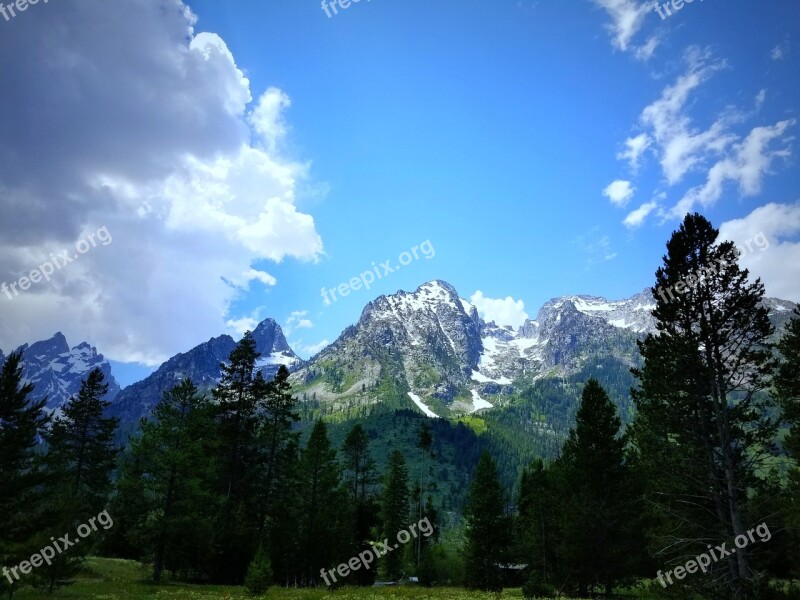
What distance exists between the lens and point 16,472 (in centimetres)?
2509

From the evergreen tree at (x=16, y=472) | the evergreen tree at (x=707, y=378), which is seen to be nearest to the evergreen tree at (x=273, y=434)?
the evergreen tree at (x=16, y=472)

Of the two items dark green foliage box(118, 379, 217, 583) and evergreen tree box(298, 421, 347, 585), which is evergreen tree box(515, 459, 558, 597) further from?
dark green foliage box(118, 379, 217, 583)

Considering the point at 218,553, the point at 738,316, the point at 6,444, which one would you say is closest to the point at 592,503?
the point at 738,316

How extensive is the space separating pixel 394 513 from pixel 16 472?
173 ft

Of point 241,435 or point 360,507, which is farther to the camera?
point 360,507

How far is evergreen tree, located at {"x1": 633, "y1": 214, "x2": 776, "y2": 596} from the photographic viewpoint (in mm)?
19078

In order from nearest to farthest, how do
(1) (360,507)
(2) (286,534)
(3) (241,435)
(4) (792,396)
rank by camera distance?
(4) (792,396)
(2) (286,534)
(3) (241,435)
(1) (360,507)

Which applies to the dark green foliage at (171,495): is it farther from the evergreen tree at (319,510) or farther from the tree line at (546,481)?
the evergreen tree at (319,510)

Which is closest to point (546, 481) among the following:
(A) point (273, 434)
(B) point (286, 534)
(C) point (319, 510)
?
(C) point (319, 510)

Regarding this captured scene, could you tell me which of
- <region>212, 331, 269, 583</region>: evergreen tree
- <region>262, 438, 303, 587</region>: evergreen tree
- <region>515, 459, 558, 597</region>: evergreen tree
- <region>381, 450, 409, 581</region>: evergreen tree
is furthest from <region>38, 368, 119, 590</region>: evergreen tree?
<region>515, 459, 558, 597</region>: evergreen tree

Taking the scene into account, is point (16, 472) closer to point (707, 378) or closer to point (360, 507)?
point (707, 378)

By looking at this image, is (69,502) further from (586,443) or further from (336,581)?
(586,443)

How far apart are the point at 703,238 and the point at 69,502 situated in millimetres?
36464

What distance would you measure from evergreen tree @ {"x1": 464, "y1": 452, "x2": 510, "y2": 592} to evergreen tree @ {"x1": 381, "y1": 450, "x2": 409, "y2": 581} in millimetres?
23479
